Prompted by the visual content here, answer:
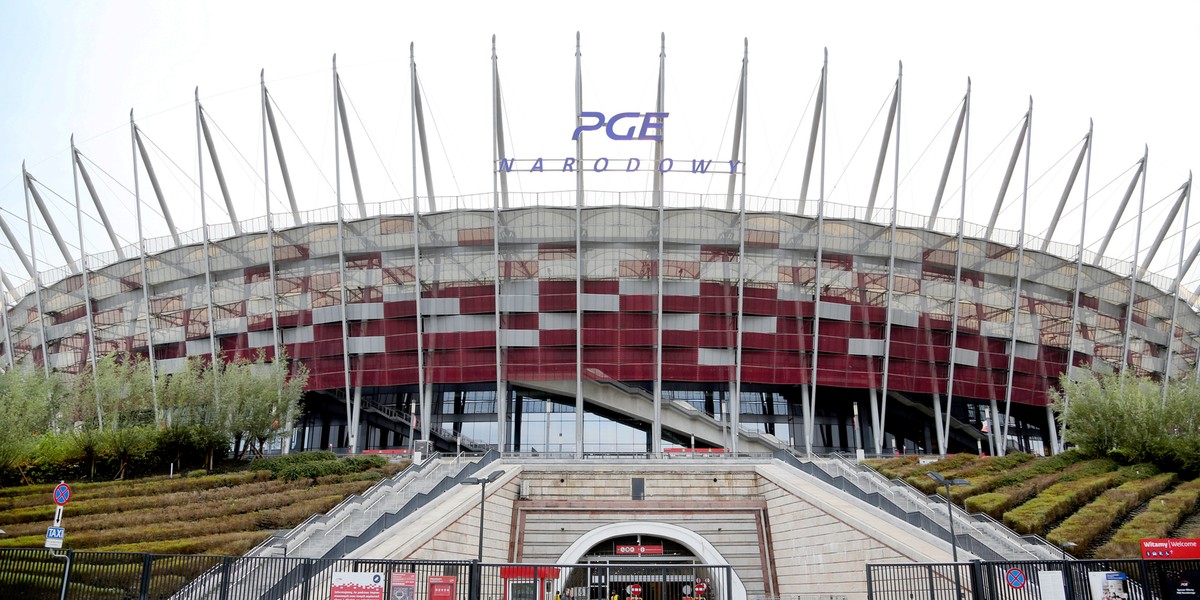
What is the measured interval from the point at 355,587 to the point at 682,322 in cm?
5174

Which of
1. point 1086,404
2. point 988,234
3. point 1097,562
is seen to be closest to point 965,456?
point 1086,404

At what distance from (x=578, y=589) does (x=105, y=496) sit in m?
27.2

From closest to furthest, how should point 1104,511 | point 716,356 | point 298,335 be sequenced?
point 1104,511 → point 716,356 → point 298,335

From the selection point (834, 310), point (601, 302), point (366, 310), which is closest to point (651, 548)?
point (601, 302)

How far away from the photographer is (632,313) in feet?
230

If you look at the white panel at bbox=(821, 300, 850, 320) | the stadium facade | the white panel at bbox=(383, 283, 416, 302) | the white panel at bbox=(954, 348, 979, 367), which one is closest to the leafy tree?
the stadium facade

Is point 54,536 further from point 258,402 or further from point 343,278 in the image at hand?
point 343,278

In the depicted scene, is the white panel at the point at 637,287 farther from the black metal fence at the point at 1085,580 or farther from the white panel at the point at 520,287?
the black metal fence at the point at 1085,580

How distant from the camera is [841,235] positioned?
70.6 m

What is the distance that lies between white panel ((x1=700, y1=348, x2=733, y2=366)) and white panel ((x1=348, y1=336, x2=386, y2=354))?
2615cm

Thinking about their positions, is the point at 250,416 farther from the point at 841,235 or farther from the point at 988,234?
the point at 988,234

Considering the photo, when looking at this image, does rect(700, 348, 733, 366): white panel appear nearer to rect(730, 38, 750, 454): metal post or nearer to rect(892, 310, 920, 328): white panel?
rect(730, 38, 750, 454): metal post

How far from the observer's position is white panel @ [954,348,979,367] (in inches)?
2852

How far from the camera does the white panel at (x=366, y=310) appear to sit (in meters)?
71.5
